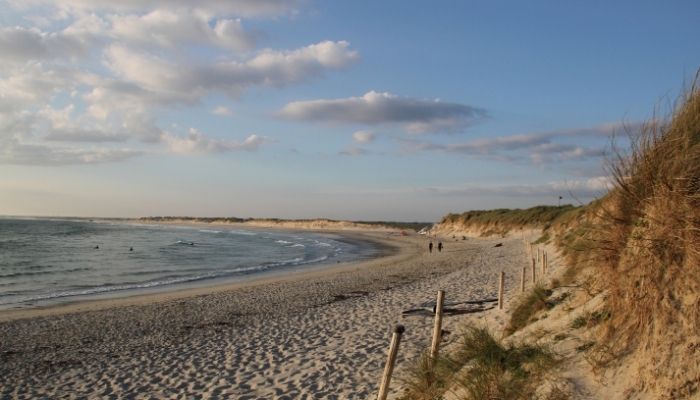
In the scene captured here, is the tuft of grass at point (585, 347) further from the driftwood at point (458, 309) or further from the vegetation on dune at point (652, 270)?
the driftwood at point (458, 309)

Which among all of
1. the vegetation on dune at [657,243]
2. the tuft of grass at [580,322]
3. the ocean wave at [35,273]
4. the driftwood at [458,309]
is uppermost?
the vegetation on dune at [657,243]

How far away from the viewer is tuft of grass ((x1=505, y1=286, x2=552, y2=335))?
30.3 ft

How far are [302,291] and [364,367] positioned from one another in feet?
36.4

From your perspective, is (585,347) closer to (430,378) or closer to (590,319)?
(590,319)

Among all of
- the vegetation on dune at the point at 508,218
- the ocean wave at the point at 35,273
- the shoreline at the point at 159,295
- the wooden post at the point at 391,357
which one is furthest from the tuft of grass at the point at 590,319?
the vegetation on dune at the point at 508,218

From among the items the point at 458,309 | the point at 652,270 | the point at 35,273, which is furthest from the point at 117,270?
the point at 652,270

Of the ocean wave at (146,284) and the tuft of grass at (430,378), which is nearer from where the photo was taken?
the tuft of grass at (430,378)

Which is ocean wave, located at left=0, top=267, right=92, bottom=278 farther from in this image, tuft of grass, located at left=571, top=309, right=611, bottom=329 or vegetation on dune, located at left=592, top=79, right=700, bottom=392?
vegetation on dune, located at left=592, top=79, right=700, bottom=392

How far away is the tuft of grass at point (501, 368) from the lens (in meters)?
5.06

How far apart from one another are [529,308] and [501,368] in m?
4.23

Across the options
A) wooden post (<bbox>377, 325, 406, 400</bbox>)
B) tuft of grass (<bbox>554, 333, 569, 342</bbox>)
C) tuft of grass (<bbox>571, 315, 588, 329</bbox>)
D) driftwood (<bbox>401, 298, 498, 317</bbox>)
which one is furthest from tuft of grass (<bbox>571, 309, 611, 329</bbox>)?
driftwood (<bbox>401, 298, 498, 317</bbox>)

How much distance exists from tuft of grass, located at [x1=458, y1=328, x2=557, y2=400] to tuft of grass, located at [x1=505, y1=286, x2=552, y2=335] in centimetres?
319

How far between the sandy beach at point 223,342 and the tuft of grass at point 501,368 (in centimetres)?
210

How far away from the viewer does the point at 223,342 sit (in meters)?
12.1
